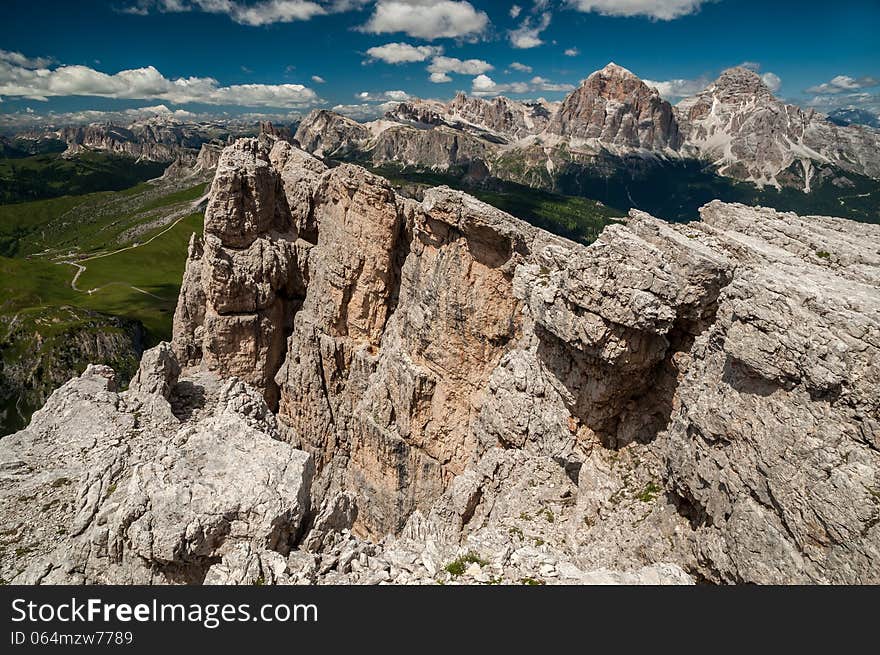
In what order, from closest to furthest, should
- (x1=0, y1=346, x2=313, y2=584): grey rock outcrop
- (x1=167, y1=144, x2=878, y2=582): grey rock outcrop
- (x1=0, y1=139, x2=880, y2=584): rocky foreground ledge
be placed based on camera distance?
(x1=167, y1=144, x2=878, y2=582): grey rock outcrop, (x1=0, y1=139, x2=880, y2=584): rocky foreground ledge, (x1=0, y1=346, x2=313, y2=584): grey rock outcrop

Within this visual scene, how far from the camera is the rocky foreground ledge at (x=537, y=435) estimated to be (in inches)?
514

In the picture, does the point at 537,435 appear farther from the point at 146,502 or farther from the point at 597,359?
the point at 146,502

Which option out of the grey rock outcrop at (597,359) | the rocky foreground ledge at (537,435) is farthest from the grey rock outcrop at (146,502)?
the grey rock outcrop at (597,359)

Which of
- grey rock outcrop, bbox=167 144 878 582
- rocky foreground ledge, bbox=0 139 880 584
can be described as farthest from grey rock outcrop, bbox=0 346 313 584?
grey rock outcrop, bbox=167 144 878 582

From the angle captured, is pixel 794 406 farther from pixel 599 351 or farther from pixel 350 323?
pixel 350 323

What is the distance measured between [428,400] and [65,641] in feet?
79.6

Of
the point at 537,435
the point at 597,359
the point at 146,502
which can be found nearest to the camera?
the point at 146,502

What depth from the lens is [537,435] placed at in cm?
2364

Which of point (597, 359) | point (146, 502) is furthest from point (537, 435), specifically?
point (146, 502)

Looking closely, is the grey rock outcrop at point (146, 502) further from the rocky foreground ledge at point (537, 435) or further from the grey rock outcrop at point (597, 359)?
the grey rock outcrop at point (597, 359)

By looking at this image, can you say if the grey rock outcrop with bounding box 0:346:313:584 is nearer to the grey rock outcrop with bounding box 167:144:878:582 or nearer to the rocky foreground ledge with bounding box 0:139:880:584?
the rocky foreground ledge with bounding box 0:139:880:584

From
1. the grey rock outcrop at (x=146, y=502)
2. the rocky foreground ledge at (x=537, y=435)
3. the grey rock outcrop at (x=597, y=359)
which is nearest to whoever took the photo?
the grey rock outcrop at (x=597, y=359)

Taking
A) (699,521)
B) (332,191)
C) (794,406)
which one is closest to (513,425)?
(699,521)

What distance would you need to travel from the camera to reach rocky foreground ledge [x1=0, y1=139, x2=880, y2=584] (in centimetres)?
1305
